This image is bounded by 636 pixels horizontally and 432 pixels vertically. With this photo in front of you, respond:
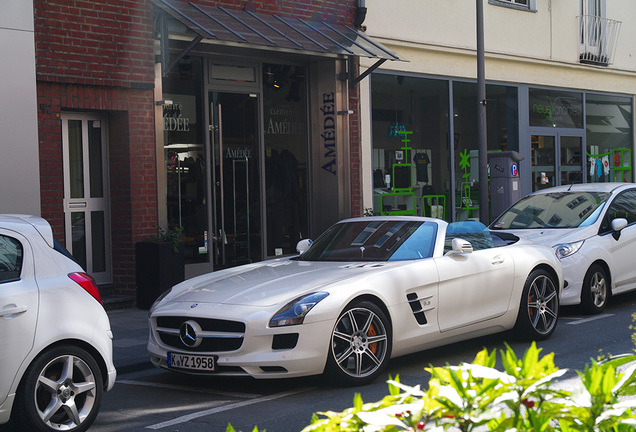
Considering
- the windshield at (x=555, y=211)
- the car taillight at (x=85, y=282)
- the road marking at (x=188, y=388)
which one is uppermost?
the windshield at (x=555, y=211)

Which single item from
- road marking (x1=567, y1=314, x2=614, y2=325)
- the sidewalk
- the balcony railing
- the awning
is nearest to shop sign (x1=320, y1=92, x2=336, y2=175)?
the awning

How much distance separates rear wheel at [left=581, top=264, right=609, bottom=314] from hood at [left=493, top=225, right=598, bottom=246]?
0.41 m

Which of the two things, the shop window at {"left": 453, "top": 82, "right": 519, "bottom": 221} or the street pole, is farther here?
the shop window at {"left": 453, "top": 82, "right": 519, "bottom": 221}

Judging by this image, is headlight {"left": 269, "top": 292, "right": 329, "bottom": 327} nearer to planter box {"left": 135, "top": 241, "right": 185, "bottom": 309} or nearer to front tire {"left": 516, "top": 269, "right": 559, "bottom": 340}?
front tire {"left": 516, "top": 269, "right": 559, "bottom": 340}

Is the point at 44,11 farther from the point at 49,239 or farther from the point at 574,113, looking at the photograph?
the point at 574,113

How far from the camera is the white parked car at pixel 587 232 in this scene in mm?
10148

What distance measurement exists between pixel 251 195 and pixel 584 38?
1112cm

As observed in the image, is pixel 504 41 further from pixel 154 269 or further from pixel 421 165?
pixel 154 269

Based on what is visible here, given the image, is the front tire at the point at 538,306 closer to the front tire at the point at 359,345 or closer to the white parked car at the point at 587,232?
the white parked car at the point at 587,232

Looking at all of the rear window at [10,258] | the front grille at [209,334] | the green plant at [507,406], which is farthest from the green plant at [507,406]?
the front grille at [209,334]

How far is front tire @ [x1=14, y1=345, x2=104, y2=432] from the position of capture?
530 cm

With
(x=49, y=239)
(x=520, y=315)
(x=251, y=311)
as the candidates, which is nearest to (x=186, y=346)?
(x=251, y=311)

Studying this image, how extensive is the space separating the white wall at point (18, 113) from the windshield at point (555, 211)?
622 cm

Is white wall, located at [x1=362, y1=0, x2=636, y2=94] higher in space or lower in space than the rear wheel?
higher
